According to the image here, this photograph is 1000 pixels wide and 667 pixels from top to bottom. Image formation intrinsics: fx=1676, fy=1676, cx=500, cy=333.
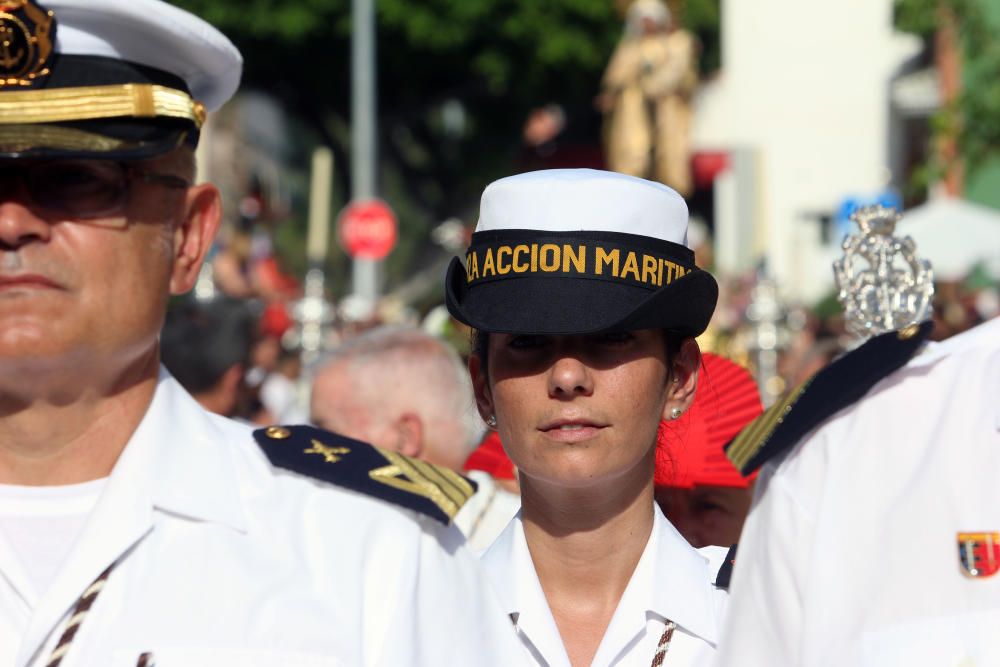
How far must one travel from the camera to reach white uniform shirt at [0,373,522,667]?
7.55 ft

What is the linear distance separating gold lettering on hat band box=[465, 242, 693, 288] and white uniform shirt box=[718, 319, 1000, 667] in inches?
38.5

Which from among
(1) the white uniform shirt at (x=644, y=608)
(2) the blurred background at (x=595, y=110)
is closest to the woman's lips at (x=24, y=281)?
(1) the white uniform shirt at (x=644, y=608)

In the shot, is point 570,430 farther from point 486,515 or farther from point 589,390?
point 486,515

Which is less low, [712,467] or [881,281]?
[881,281]

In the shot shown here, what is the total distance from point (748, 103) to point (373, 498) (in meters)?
29.8

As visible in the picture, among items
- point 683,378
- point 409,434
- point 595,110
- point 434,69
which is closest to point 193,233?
point 683,378

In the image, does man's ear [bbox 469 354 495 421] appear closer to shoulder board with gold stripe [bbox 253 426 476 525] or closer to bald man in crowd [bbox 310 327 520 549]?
shoulder board with gold stripe [bbox 253 426 476 525]

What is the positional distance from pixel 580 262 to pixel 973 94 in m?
14.1

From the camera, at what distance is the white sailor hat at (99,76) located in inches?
94.4

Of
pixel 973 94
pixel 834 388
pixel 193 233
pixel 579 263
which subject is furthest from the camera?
pixel 973 94

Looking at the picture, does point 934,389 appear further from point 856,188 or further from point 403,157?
point 403,157

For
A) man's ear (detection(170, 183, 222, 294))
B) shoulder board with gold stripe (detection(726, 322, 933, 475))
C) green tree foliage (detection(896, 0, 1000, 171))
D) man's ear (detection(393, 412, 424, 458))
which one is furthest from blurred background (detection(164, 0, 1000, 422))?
shoulder board with gold stripe (detection(726, 322, 933, 475))

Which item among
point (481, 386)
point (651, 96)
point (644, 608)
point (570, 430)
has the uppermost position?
point (651, 96)

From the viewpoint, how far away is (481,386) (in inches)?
124
